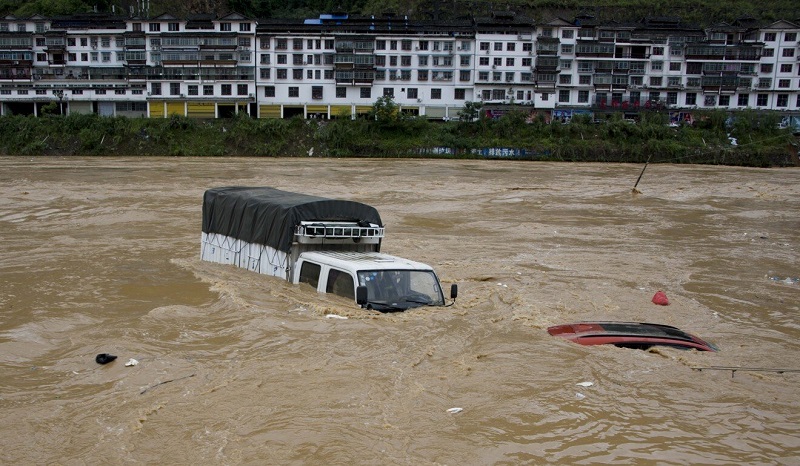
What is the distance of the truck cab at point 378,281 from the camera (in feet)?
42.8

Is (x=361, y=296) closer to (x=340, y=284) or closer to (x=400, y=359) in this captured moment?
(x=340, y=284)

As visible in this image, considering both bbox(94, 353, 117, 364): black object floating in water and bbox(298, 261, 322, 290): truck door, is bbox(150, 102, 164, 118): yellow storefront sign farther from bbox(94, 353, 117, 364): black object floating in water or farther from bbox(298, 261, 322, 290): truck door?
bbox(94, 353, 117, 364): black object floating in water

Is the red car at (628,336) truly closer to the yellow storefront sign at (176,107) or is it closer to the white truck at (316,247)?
the white truck at (316,247)

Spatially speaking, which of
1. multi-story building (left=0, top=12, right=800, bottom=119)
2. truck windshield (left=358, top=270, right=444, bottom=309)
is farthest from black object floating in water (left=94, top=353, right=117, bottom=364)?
multi-story building (left=0, top=12, right=800, bottom=119)

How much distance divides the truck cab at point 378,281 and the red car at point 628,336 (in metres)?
2.28

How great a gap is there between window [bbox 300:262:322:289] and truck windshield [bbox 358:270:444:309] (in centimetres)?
139

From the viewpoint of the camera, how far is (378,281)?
43.4ft

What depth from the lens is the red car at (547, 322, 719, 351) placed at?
1238 cm

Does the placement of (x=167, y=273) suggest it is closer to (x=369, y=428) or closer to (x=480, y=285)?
(x=480, y=285)

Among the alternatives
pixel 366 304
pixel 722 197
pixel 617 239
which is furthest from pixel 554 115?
pixel 366 304

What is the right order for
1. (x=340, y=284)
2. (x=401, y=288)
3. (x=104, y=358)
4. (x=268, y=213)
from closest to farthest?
(x=104, y=358), (x=401, y=288), (x=340, y=284), (x=268, y=213)

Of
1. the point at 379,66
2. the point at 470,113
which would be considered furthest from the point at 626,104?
the point at 379,66

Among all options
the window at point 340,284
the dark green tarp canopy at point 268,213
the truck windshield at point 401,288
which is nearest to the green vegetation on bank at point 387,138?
the dark green tarp canopy at point 268,213

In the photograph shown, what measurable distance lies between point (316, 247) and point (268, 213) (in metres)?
1.59
